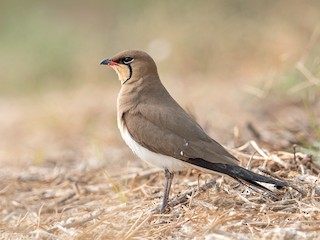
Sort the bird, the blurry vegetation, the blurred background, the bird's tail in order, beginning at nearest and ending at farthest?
the bird's tail
the bird
the blurred background
the blurry vegetation

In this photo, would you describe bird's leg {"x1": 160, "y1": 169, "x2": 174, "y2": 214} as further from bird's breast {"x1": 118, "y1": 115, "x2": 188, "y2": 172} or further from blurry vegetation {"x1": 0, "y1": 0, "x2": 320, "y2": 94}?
blurry vegetation {"x1": 0, "y1": 0, "x2": 320, "y2": 94}

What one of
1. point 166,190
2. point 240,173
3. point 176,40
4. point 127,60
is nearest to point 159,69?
point 176,40

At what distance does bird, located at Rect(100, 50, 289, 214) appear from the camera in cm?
366

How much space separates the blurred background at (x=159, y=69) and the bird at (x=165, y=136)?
3.26 ft

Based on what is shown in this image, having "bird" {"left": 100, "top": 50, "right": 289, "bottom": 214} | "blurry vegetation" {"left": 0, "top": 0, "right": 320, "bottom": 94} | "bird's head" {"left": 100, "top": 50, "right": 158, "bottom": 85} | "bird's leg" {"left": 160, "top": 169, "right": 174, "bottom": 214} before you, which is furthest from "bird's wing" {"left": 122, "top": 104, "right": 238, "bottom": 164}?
"blurry vegetation" {"left": 0, "top": 0, "right": 320, "bottom": 94}

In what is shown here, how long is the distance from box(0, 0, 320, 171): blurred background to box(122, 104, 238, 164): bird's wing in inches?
43.2

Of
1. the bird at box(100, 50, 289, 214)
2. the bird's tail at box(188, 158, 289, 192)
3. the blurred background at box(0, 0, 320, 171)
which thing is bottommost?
the blurred background at box(0, 0, 320, 171)

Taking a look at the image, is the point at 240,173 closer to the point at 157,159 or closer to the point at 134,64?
the point at 157,159

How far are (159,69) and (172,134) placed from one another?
217 inches

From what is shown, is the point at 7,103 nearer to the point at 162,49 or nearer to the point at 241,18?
the point at 162,49

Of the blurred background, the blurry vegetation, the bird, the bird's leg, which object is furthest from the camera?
the blurry vegetation

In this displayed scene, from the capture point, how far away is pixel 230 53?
9453 mm

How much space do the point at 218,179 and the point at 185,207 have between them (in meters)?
0.57

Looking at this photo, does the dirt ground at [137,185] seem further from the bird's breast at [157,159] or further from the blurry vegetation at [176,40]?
the blurry vegetation at [176,40]
